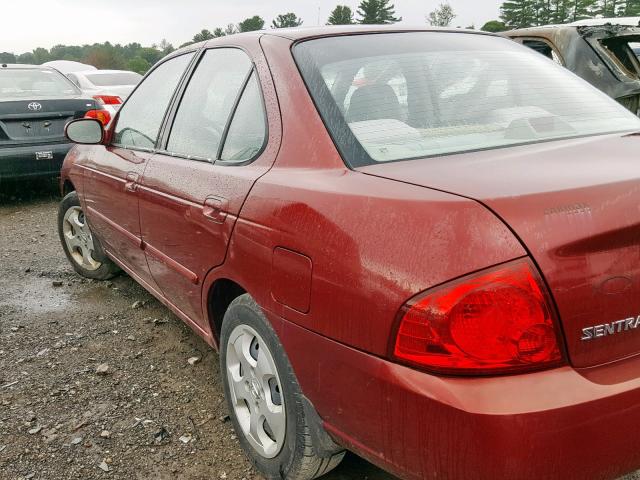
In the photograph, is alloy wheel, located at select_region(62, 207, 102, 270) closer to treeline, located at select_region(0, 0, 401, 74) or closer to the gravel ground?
the gravel ground

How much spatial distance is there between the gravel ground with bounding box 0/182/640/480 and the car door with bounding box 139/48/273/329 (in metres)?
0.43

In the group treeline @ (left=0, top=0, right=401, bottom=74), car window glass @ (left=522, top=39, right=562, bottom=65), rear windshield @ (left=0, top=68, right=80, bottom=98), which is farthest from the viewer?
treeline @ (left=0, top=0, right=401, bottom=74)

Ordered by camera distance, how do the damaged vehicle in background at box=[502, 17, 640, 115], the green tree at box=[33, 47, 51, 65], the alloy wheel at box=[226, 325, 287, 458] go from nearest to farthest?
the alloy wheel at box=[226, 325, 287, 458] → the damaged vehicle in background at box=[502, 17, 640, 115] → the green tree at box=[33, 47, 51, 65]

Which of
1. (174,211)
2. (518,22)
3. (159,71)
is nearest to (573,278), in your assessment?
(174,211)

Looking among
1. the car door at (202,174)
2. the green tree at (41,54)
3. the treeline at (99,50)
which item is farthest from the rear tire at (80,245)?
the green tree at (41,54)

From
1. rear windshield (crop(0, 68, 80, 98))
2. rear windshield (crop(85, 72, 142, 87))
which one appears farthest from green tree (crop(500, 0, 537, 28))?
rear windshield (crop(0, 68, 80, 98))

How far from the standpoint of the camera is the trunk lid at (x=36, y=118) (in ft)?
21.9

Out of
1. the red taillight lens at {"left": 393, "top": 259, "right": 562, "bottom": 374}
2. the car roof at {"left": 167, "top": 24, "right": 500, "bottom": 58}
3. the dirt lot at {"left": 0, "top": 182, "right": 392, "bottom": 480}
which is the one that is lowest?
the dirt lot at {"left": 0, "top": 182, "right": 392, "bottom": 480}

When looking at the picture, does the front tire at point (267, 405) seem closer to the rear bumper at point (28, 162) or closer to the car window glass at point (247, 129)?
the car window glass at point (247, 129)

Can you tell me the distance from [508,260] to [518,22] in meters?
70.7

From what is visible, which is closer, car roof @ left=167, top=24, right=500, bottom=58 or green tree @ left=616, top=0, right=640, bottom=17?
car roof @ left=167, top=24, right=500, bottom=58

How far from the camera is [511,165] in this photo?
5.44 feet

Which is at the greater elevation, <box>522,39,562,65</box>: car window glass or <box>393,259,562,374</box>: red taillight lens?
<box>522,39,562,65</box>: car window glass

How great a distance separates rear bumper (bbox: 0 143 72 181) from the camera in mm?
6637
